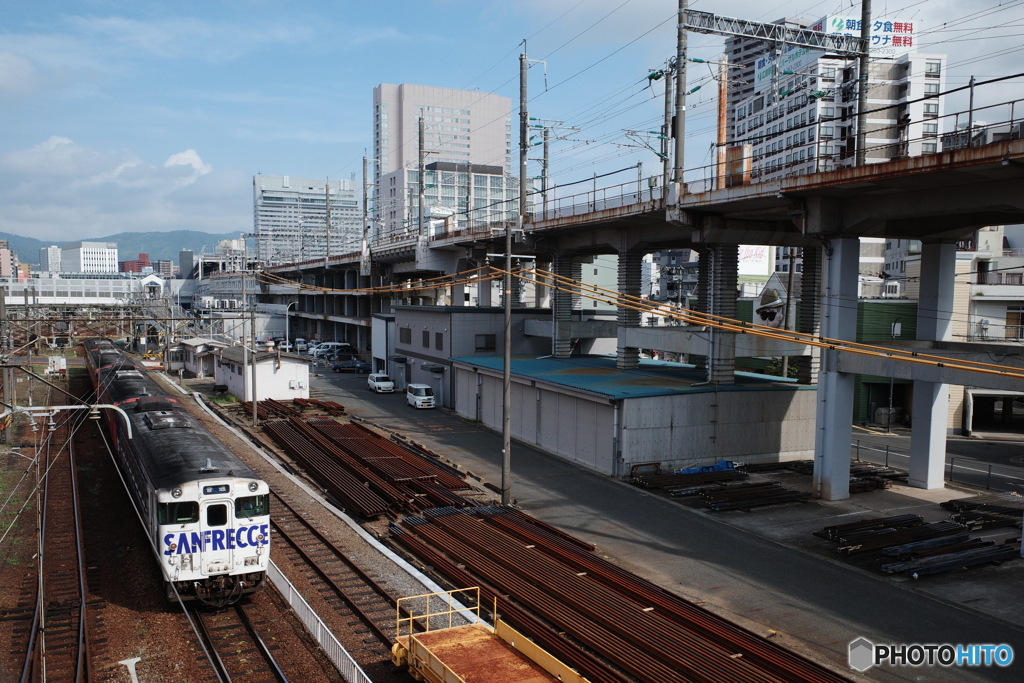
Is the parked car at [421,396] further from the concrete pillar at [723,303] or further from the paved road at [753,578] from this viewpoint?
the concrete pillar at [723,303]

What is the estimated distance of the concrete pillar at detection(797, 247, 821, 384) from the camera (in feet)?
92.8

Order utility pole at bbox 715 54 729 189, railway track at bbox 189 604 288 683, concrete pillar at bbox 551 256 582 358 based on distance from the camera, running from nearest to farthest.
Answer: railway track at bbox 189 604 288 683
utility pole at bbox 715 54 729 189
concrete pillar at bbox 551 256 582 358

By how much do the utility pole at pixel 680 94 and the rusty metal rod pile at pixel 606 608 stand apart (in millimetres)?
13601

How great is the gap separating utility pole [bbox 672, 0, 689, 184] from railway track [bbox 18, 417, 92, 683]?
2052 cm

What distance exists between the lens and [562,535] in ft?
55.9

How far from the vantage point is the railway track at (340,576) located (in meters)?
12.2

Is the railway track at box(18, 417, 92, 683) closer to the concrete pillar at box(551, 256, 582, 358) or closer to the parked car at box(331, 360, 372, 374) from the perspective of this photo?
the concrete pillar at box(551, 256, 582, 358)

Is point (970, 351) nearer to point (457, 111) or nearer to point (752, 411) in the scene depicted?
point (752, 411)

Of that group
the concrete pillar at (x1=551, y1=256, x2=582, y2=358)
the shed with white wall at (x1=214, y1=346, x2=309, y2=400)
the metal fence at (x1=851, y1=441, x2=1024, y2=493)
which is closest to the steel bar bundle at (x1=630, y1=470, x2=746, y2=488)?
the metal fence at (x1=851, y1=441, x2=1024, y2=493)

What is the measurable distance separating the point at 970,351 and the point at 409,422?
2264 cm

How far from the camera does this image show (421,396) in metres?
37.4

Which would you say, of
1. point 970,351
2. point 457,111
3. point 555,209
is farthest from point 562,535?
point 457,111

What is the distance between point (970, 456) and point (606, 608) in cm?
2446

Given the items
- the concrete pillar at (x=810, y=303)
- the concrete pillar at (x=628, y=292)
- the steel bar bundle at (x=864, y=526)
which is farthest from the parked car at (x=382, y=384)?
the steel bar bundle at (x=864, y=526)
